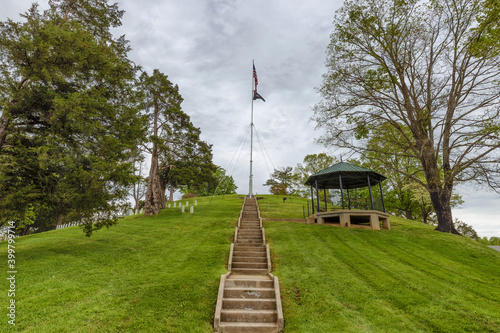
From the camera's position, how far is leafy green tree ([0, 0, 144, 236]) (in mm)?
10539

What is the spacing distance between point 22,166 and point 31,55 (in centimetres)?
511

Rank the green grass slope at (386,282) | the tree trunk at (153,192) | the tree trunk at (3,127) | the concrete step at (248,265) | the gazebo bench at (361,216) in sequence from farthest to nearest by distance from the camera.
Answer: the tree trunk at (153,192)
the gazebo bench at (361,216)
the concrete step at (248,265)
the tree trunk at (3,127)
the green grass slope at (386,282)

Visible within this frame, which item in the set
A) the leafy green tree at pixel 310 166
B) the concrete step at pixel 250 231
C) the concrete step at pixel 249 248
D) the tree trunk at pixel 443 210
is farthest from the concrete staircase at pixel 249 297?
the leafy green tree at pixel 310 166

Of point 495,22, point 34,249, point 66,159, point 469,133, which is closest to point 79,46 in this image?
point 66,159

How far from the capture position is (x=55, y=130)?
11.4m

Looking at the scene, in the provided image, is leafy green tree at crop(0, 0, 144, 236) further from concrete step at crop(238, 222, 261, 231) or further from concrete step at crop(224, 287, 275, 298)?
concrete step at crop(238, 222, 261, 231)

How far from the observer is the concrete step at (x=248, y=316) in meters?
7.37

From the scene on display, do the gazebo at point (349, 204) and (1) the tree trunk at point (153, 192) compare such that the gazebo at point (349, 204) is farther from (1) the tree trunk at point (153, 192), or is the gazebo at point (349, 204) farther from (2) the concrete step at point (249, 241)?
(1) the tree trunk at point (153, 192)

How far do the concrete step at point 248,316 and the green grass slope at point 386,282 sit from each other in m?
0.50

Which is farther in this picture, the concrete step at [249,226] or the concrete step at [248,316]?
the concrete step at [249,226]

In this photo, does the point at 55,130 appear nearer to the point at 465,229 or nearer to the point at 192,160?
the point at 192,160

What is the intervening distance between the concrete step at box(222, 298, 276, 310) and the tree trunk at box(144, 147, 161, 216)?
717 inches

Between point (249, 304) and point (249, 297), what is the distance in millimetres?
399

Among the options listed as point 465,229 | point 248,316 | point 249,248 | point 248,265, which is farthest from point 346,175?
point 465,229
